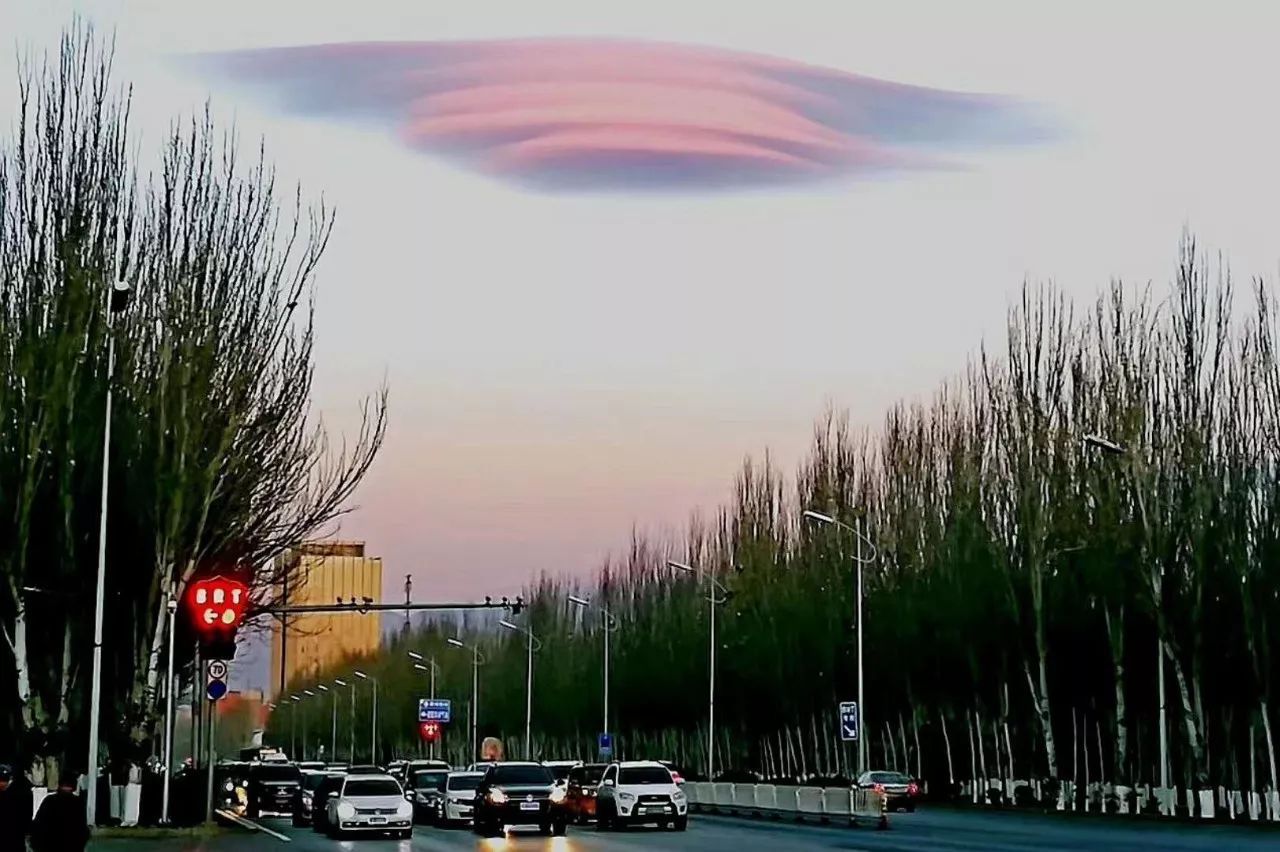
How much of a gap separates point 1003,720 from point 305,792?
94.6 feet

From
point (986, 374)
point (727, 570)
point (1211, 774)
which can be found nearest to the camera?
point (1211, 774)

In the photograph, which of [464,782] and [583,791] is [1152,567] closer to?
[583,791]

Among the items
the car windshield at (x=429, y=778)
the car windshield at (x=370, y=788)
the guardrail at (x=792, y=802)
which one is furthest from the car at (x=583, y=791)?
the car windshield at (x=370, y=788)

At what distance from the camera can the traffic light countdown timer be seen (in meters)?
29.4

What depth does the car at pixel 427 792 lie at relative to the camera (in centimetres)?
6481

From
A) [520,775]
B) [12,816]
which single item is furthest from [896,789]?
Result: [12,816]

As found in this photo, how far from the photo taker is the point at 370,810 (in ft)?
166

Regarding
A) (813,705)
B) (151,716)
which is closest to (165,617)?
(151,716)

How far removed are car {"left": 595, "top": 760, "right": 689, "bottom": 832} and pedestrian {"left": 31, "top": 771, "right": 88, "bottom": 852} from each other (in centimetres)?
3724

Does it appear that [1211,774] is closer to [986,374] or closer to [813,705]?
[986,374]

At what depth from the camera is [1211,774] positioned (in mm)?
72000

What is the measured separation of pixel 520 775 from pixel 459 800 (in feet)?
23.9

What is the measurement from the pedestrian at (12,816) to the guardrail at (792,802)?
3854 cm

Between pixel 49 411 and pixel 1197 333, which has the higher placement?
pixel 1197 333
